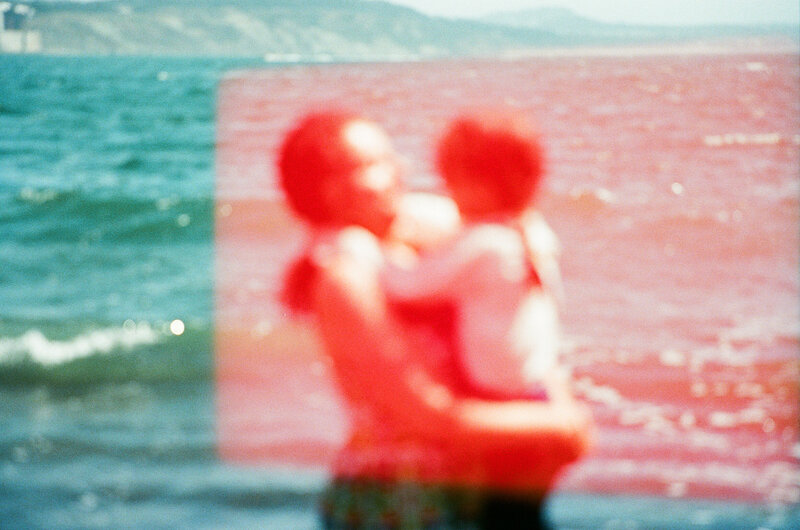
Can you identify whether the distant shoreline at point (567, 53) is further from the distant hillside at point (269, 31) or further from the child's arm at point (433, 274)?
the child's arm at point (433, 274)

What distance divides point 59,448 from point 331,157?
3.90 m

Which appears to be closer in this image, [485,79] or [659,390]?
[659,390]

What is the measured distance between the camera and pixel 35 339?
7.89 meters

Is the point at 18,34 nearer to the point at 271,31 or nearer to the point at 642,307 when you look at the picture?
the point at 271,31

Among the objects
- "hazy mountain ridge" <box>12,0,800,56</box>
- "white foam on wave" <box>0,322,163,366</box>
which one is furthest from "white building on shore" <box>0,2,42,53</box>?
"white foam on wave" <box>0,322,163,366</box>

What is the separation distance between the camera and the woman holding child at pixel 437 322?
1.83m

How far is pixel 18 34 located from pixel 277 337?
395ft

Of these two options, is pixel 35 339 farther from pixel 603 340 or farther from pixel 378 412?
pixel 378 412

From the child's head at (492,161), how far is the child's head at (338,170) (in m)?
0.12

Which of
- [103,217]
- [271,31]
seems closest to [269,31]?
[271,31]

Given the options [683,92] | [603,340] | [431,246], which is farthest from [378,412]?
[683,92]

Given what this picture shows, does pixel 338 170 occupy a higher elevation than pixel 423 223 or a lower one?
higher

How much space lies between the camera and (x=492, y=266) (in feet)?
6.01

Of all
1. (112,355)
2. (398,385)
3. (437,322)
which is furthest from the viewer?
(112,355)
